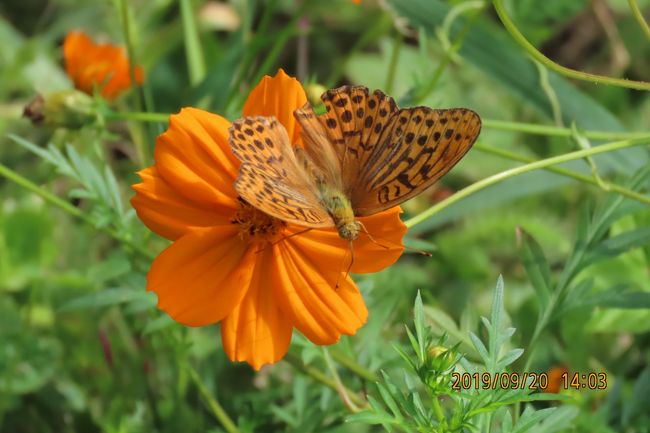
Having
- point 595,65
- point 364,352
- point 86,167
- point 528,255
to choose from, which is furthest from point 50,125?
point 595,65

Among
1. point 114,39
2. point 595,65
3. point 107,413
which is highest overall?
point 595,65

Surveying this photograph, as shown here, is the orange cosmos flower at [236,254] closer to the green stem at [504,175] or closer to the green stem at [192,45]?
the green stem at [504,175]

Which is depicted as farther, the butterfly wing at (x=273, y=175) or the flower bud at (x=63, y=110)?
the flower bud at (x=63, y=110)

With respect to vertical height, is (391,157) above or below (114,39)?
above

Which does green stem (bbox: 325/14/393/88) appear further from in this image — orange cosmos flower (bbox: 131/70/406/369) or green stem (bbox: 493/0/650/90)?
orange cosmos flower (bbox: 131/70/406/369)

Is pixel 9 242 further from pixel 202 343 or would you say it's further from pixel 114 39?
pixel 114 39

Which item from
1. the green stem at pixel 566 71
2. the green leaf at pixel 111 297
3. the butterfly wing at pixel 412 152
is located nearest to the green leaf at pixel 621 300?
the green stem at pixel 566 71
